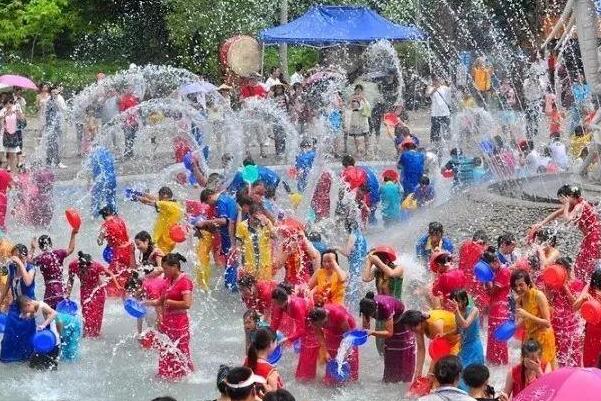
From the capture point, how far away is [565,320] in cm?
891

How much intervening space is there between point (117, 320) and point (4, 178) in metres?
4.00

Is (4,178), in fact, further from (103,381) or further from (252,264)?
(103,381)

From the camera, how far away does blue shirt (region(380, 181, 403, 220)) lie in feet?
48.2

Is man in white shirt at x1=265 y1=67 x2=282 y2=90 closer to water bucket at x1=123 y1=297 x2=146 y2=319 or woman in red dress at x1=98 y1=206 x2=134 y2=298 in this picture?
woman in red dress at x1=98 y1=206 x2=134 y2=298

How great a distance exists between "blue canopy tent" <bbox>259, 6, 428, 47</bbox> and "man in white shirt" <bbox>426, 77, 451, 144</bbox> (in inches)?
160

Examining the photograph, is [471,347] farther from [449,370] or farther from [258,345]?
[449,370]

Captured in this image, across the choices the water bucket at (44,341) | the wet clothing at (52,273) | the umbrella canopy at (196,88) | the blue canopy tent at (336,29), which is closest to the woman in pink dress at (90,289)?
the wet clothing at (52,273)

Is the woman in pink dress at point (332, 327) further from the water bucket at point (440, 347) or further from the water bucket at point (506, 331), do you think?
the water bucket at point (506, 331)

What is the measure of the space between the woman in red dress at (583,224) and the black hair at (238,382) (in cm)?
516

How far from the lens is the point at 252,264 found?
1138 cm

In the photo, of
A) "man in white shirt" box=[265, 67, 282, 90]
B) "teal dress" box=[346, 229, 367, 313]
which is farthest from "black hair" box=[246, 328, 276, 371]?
"man in white shirt" box=[265, 67, 282, 90]

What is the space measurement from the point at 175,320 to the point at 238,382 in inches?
124

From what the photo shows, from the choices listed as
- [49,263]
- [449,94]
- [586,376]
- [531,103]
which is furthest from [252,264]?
[531,103]

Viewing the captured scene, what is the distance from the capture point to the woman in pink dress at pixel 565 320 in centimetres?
880
